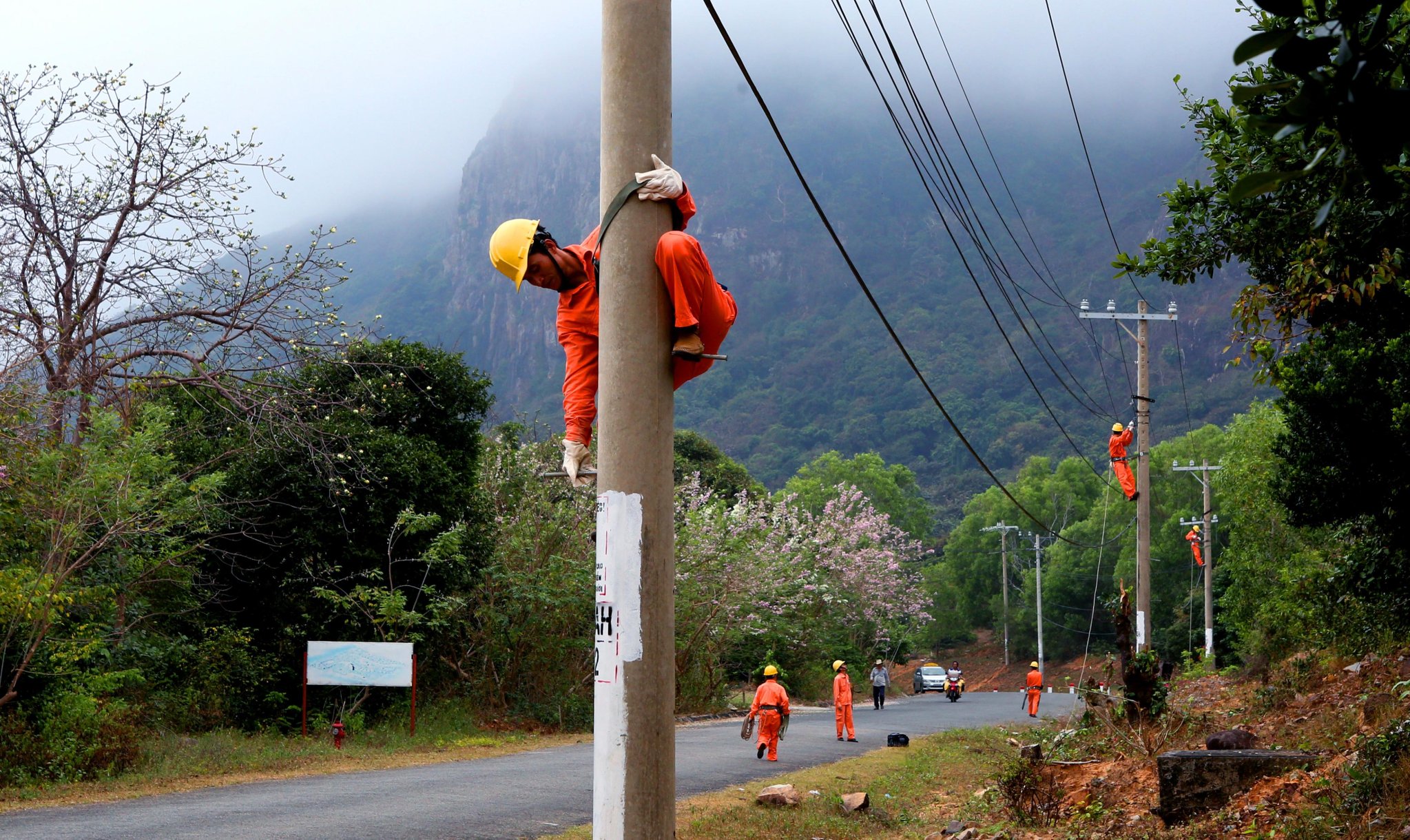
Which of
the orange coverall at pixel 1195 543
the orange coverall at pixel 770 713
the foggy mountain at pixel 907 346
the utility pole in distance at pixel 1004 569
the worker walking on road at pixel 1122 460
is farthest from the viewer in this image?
the foggy mountain at pixel 907 346

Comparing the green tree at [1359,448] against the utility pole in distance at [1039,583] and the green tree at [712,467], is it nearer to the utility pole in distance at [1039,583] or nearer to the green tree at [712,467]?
the utility pole in distance at [1039,583]

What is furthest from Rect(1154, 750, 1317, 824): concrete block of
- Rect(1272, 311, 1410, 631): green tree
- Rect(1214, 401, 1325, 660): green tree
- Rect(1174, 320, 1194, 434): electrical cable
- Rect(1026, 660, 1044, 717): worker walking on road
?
Rect(1026, 660, 1044, 717): worker walking on road

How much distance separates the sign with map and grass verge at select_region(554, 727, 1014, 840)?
22.5 ft

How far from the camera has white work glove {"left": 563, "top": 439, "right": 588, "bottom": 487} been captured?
4223 millimetres

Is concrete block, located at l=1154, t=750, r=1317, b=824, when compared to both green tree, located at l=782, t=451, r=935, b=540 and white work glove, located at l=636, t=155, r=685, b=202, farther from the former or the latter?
green tree, located at l=782, t=451, r=935, b=540

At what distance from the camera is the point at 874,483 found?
8275 centimetres

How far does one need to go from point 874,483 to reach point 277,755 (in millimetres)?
68776

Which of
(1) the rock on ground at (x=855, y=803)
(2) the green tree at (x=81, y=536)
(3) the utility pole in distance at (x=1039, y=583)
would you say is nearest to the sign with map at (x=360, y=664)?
(2) the green tree at (x=81, y=536)

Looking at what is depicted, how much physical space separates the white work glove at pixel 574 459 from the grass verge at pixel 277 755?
10.0m

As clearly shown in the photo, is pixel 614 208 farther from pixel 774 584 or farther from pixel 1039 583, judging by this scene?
pixel 1039 583

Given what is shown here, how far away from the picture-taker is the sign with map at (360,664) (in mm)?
19156

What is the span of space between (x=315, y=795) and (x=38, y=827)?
296cm

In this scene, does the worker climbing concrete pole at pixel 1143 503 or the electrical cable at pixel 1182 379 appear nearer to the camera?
the worker climbing concrete pole at pixel 1143 503

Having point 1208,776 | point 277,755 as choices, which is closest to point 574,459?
point 1208,776
